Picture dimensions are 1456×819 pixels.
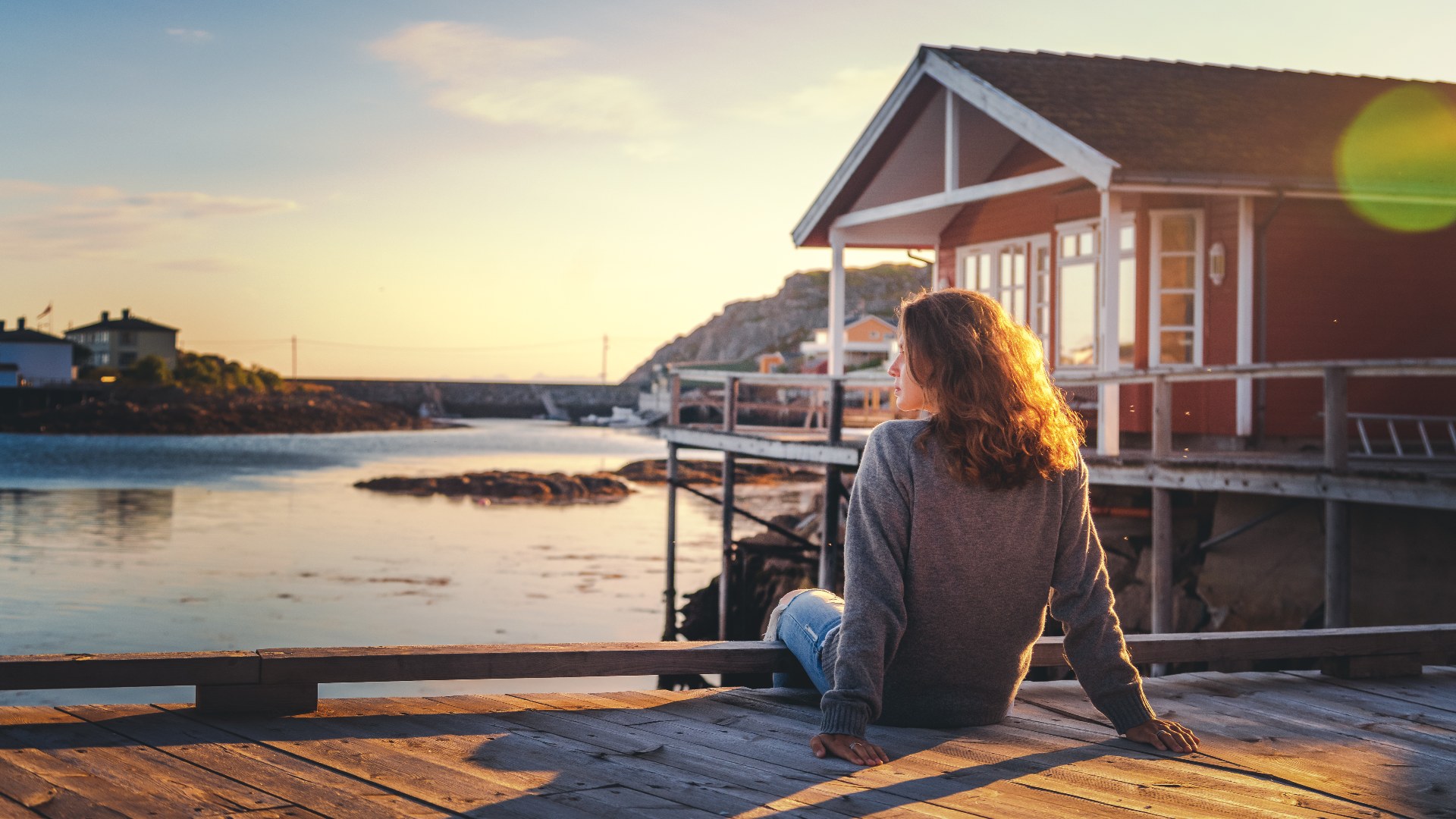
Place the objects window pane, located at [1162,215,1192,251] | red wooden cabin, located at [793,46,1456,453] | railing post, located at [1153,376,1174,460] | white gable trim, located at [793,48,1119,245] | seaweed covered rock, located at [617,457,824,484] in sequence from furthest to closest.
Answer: seaweed covered rock, located at [617,457,824,484], window pane, located at [1162,215,1192,251], red wooden cabin, located at [793,46,1456,453], white gable trim, located at [793,48,1119,245], railing post, located at [1153,376,1174,460]

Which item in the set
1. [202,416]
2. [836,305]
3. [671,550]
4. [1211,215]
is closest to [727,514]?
[671,550]

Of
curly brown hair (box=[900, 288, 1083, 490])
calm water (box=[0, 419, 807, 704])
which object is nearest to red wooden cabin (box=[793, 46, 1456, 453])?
calm water (box=[0, 419, 807, 704])

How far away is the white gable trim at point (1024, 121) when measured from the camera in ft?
36.0

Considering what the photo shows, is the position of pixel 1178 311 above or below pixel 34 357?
below

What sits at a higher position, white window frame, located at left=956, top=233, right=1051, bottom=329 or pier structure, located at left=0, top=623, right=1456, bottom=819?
white window frame, located at left=956, top=233, right=1051, bottom=329

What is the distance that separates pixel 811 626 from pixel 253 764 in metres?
1.54

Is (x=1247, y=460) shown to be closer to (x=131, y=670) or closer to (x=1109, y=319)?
(x=1109, y=319)

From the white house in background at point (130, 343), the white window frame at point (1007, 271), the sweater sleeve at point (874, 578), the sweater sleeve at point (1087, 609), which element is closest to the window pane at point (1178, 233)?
the white window frame at point (1007, 271)

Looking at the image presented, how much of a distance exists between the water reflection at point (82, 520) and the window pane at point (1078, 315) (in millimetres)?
22480

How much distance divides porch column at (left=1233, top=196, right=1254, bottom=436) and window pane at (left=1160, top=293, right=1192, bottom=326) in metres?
0.56

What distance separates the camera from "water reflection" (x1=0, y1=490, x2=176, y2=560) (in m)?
28.3

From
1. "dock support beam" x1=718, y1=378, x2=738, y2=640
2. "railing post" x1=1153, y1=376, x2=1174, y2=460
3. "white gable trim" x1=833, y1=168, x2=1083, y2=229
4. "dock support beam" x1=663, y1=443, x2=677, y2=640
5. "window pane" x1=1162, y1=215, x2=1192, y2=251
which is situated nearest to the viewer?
"railing post" x1=1153, y1=376, x2=1174, y2=460

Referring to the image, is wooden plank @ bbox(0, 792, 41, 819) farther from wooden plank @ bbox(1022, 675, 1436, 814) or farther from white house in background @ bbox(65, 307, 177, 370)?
white house in background @ bbox(65, 307, 177, 370)

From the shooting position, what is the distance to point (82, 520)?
3319 cm
